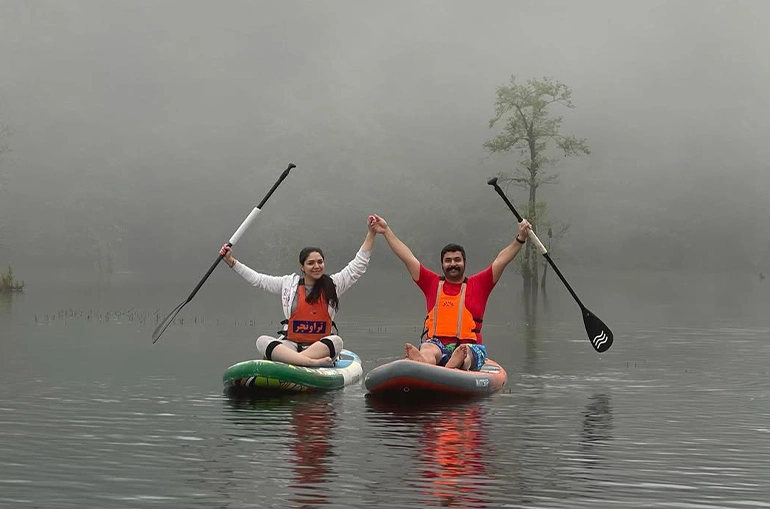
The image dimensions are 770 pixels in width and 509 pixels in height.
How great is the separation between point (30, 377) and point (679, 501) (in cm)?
1108

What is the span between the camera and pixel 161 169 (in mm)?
190125

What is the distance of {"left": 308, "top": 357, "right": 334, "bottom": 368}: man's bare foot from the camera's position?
1636 centimetres

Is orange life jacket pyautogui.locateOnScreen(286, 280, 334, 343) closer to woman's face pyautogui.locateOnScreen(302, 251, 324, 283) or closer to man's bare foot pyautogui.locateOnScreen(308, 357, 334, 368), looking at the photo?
woman's face pyautogui.locateOnScreen(302, 251, 324, 283)

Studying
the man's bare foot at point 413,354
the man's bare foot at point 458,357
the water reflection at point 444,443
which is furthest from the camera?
the man's bare foot at point 458,357

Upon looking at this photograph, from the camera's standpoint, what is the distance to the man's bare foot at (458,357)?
1598 centimetres

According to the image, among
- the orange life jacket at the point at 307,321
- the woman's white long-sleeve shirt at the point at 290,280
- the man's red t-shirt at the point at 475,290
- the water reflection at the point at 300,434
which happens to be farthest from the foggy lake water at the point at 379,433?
the woman's white long-sleeve shirt at the point at 290,280

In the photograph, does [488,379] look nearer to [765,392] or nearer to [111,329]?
[765,392]

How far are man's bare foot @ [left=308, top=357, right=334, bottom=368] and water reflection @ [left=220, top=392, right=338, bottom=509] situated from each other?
591 mm

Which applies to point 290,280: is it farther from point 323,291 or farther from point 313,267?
point 323,291

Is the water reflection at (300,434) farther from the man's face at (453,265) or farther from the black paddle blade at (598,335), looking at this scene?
the black paddle blade at (598,335)

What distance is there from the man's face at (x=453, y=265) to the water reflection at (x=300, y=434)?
233 cm

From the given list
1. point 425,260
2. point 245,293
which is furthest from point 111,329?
point 425,260

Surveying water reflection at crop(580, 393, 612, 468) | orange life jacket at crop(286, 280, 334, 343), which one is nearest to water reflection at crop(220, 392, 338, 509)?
orange life jacket at crop(286, 280, 334, 343)

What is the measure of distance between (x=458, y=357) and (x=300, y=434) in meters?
3.82
